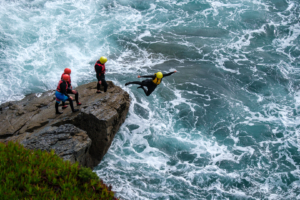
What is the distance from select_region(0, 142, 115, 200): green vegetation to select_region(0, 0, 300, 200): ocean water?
3.31 m

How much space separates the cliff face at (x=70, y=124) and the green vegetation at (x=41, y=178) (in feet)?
4.08

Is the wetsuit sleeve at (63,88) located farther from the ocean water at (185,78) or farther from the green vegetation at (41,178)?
the ocean water at (185,78)

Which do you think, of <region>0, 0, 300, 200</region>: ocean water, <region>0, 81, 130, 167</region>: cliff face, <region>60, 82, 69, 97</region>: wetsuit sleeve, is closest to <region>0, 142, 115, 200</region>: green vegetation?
<region>0, 81, 130, 167</region>: cliff face

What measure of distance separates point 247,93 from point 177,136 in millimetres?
6420

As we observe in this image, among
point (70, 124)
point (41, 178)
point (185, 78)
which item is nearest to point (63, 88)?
point (70, 124)

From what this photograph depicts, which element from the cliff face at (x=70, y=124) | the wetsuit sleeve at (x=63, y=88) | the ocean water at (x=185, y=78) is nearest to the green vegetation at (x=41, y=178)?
the cliff face at (x=70, y=124)

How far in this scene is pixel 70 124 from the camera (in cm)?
977

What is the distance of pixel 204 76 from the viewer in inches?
692

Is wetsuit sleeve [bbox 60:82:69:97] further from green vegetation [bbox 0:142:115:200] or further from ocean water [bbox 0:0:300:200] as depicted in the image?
ocean water [bbox 0:0:300:200]

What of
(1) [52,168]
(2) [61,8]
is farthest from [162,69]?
(2) [61,8]

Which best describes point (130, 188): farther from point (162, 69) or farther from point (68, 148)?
point (162, 69)

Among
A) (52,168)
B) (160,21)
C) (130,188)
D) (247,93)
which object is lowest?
(130,188)

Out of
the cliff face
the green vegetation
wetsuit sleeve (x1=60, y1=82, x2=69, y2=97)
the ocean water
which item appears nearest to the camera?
the green vegetation

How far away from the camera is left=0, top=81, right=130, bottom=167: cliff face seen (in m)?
8.91
